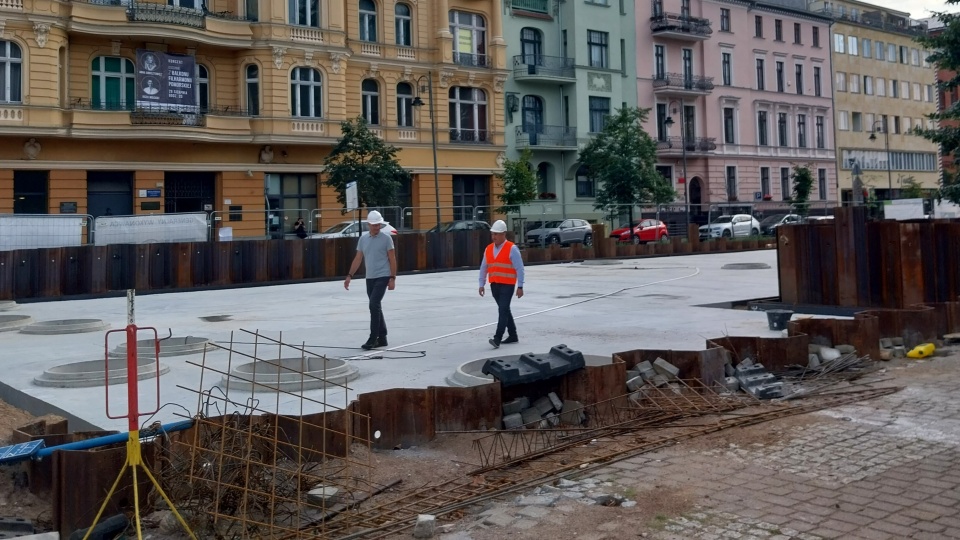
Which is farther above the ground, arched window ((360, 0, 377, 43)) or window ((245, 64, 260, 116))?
arched window ((360, 0, 377, 43))

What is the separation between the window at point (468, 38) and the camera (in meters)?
46.6

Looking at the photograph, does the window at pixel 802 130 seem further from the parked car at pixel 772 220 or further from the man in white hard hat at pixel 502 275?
the man in white hard hat at pixel 502 275

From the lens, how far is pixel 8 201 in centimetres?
3425

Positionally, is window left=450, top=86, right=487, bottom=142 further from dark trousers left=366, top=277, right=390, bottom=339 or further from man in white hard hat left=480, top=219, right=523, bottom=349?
dark trousers left=366, top=277, right=390, bottom=339

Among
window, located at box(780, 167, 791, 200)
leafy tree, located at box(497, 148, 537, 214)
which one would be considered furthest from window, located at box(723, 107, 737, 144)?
leafy tree, located at box(497, 148, 537, 214)

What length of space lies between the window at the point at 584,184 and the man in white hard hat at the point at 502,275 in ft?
135

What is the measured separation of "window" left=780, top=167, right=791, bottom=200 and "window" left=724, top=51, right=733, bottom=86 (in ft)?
25.7

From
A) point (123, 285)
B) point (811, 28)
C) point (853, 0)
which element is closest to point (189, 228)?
point (123, 285)

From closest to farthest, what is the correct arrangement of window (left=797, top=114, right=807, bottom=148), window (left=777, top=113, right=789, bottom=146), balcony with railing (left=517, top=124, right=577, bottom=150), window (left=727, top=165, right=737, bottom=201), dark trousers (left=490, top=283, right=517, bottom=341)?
dark trousers (left=490, top=283, right=517, bottom=341) → balcony with railing (left=517, top=124, right=577, bottom=150) → window (left=727, top=165, right=737, bottom=201) → window (left=777, top=113, right=789, bottom=146) → window (left=797, top=114, right=807, bottom=148)

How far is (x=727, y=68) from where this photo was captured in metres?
61.8

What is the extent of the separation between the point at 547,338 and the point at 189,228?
51.5ft

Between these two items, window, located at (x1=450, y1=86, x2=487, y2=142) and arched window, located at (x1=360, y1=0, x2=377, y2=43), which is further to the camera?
window, located at (x1=450, y1=86, x2=487, y2=142)

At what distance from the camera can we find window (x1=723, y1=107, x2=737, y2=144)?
61391 millimetres

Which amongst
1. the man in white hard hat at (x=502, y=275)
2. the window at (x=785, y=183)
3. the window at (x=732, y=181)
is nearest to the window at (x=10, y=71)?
the man in white hard hat at (x=502, y=275)
